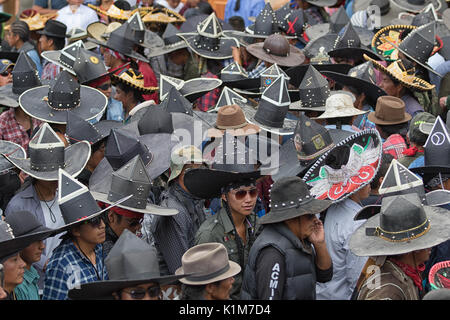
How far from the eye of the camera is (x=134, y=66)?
32.1 ft

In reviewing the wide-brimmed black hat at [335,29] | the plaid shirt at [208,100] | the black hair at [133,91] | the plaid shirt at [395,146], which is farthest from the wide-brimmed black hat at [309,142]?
the wide-brimmed black hat at [335,29]

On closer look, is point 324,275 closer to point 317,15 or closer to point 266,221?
point 266,221

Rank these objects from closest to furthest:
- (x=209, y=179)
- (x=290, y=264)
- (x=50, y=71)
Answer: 1. (x=290, y=264)
2. (x=209, y=179)
3. (x=50, y=71)

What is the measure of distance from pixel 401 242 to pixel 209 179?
61.7 inches

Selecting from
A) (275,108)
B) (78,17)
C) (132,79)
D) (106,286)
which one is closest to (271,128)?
(275,108)

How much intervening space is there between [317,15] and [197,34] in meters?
2.90

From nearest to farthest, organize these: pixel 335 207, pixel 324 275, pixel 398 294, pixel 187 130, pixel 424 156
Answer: pixel 398 294 → pixel 324 275 → pixel 335 207 → pixel 424 156 → pixel 187 130

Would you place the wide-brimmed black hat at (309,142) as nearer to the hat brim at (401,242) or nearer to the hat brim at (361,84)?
the hat brim at (401,242)

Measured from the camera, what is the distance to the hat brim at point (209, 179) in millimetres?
5652

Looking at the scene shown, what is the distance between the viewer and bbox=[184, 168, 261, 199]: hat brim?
565cm

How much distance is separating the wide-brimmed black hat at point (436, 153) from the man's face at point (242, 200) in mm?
1472

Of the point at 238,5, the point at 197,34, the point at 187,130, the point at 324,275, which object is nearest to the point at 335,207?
the point at 324,275

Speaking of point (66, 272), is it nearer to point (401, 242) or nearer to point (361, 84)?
point (401, 242)

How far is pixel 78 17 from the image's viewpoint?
12656 millimetres
